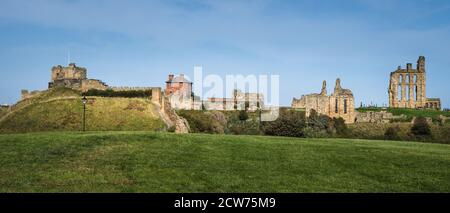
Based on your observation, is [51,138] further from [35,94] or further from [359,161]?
[35,94]

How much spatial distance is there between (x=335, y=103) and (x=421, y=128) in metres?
15.7

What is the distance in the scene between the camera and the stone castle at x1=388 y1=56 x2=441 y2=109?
287ft

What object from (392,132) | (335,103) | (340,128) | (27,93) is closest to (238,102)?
(335,103)

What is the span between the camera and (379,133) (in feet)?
219

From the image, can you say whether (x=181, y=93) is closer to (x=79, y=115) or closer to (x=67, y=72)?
(x=67, y=72)

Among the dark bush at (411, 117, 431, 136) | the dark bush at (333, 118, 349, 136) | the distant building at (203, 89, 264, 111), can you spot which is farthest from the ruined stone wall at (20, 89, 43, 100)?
the dark bush at (411, 117, 431, 136)

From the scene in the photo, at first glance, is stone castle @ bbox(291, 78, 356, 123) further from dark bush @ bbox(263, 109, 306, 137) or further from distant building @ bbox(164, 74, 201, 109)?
dark bush @ bbox(263, 109, 306, 137)

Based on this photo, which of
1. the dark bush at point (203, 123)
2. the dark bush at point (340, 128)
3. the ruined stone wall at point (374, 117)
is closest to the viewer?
the dark bush at point (203, 123)

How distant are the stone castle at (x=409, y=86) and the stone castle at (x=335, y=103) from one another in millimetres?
15871

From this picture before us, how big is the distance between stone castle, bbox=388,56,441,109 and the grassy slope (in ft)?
160

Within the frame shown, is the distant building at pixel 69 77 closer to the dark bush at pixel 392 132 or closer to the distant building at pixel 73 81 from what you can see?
the distant building at pixel 73 81

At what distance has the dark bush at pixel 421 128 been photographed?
6406 centimetres

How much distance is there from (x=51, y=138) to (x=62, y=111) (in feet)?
123

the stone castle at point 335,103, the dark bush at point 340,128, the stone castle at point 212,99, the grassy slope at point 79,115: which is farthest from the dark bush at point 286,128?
the stone castle at point 212,99
